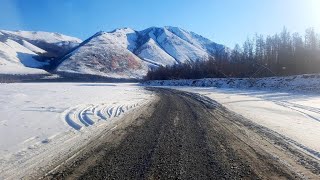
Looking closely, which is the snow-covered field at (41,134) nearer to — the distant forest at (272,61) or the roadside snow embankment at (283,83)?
the roadside snow embankment at (283,83)

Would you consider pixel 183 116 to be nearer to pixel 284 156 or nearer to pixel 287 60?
pixel 284 156

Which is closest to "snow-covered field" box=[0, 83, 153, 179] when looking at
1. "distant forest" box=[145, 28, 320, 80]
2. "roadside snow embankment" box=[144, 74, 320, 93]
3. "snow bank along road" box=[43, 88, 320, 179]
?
"snow bank along road" box=[43, 88, 320, 179]

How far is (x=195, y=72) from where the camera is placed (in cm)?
10894

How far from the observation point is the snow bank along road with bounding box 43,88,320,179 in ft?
22.7

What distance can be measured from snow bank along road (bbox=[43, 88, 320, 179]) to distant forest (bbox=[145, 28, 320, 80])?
67.4 metres

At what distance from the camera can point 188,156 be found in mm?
8297

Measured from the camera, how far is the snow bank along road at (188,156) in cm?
691

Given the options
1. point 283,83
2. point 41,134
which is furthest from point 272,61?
point 41,134

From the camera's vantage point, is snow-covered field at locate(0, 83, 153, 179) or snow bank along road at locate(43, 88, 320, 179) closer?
snow bank along road at locate(43, 88, 320, 179)

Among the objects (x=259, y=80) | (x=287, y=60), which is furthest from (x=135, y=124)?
(x=287, y=60)

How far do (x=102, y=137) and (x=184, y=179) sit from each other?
4.98 m

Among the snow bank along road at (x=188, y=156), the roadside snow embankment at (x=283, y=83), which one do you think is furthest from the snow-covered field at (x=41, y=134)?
the roadside snow embankment at (x=283, y=83)

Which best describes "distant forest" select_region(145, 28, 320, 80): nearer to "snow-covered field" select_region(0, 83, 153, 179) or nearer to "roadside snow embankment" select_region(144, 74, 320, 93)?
"roadside snow embankment" select_region(144, 74, 320, 93)

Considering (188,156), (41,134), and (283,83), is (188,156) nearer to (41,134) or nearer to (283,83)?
(41,134)
